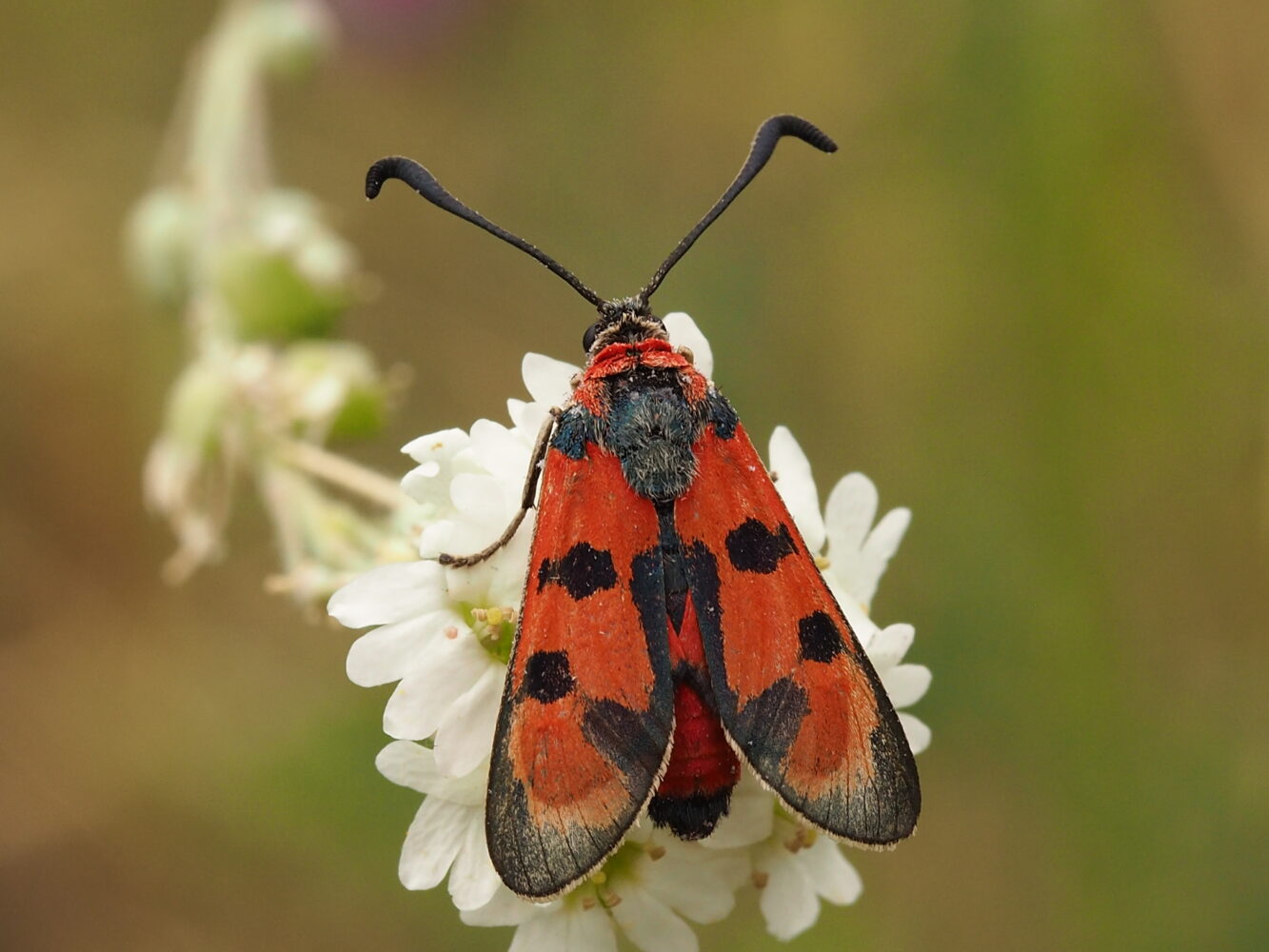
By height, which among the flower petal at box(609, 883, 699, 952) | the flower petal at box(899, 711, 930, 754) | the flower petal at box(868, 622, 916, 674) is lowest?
the flower petal at box(609, 883, 699, 952)

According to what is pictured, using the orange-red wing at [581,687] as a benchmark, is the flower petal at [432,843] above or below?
below

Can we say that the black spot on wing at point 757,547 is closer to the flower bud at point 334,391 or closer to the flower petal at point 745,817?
the flower petal at point 745,817

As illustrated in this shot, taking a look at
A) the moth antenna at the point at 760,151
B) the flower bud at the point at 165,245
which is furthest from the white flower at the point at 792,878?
the flower bud at the point at 165,245

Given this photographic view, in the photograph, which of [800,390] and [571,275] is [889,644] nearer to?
[571,275]

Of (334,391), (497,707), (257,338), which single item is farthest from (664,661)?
(257,338)

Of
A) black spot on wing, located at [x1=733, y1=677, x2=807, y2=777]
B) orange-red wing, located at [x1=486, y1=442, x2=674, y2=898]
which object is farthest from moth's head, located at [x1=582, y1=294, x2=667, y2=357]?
black spot on wing, located at [x1=733, y1=677, x2=807, y2=777]

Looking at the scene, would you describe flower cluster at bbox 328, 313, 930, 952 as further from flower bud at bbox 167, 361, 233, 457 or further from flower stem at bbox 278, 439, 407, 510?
flower bud at bbox 167, 361, 233, 457

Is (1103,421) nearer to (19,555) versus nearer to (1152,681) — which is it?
(1152,681)
